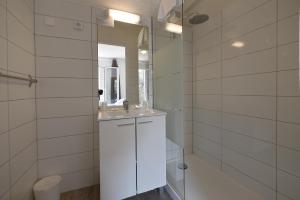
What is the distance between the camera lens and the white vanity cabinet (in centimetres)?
138

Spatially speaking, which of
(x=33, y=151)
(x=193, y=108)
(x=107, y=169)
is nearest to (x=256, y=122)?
(x=193, y=108)

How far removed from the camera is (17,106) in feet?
4.00

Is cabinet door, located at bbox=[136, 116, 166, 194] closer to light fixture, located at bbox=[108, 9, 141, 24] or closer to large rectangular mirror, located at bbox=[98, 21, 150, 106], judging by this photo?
large rectangular mirror, located at bbox=[98, 21, 150, 106]

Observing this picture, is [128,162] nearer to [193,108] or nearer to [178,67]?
[178,67]

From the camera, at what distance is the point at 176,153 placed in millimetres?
1678

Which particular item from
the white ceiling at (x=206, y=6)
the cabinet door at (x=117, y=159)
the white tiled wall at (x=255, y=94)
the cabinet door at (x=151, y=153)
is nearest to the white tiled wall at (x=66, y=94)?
the cabinet door at (x=117, y=159)

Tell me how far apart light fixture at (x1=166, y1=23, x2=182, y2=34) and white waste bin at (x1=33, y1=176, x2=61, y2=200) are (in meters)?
1.94

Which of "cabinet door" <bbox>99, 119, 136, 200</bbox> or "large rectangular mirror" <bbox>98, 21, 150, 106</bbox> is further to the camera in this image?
"large rectangular mirror" <bbox>98, 21, 150, 106</bbox>

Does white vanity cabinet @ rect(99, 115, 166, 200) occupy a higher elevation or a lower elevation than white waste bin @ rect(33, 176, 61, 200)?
higher

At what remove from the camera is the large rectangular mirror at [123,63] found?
1.81 metres

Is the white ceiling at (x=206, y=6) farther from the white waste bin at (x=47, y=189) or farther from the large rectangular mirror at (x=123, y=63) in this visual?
the white waste bin at (x=47, y=189)

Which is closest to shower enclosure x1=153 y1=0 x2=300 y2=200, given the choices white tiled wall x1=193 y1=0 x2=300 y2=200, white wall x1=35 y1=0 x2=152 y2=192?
white tiled wall x1=193 y1=0 x2=300 y2=200

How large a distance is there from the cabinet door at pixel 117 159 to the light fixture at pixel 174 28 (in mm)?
1022

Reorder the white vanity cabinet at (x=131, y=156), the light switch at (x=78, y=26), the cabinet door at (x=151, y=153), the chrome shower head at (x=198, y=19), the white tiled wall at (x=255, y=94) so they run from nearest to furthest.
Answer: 1. the white tiled wall at (x=255, y=94)
2. the white vanity cabinet at (x=131, y=156)
3. the cabinet door at (x=151, y=153)
4. the light switch at (x=78, y=26)
5. the chrome shower head at (x=198, y=19)
